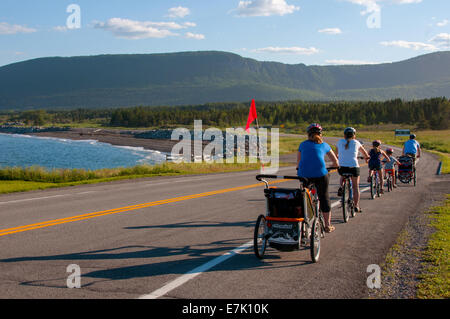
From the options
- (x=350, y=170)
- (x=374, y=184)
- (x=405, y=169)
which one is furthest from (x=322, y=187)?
(x=405, y=169)

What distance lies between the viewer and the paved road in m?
5.92

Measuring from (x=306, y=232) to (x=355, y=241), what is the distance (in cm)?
162

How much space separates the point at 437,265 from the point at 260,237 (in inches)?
106

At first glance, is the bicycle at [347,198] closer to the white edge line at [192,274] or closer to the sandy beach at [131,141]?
the white edge line at [192,274]

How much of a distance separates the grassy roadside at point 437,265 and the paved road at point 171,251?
0.71m

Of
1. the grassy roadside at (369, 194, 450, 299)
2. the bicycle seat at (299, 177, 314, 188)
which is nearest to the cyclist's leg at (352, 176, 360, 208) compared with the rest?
the grassy roadside at (369, 194, 450, 299)

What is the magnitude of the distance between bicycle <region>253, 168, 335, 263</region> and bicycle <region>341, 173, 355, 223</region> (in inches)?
132

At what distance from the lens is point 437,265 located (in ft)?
22.8

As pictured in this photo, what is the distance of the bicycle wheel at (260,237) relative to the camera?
7.19 m

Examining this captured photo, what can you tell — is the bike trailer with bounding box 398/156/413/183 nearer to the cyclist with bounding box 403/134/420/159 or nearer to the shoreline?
the cyclist with bounding box 403/134/420/159

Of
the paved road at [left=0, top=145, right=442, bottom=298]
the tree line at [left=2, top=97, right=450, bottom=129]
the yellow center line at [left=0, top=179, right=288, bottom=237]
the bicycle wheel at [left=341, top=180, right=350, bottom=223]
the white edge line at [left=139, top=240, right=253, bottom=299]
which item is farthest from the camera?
the tree line at [left=2, top=97, right=450, bottom=129]

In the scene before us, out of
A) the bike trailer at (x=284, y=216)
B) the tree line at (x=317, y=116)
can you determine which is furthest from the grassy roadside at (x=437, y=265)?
the tree line at (x=317, y=116)

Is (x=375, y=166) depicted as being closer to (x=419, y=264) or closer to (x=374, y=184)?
(x=374, y=184)
